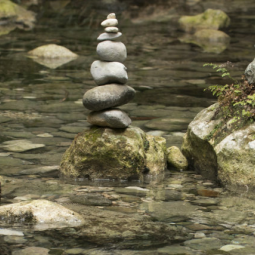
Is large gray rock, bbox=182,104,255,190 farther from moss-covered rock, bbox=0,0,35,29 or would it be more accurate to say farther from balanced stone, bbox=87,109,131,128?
moss-covered rock, bbox=0,0,35,29

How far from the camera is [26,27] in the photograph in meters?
18.6

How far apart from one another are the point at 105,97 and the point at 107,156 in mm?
561

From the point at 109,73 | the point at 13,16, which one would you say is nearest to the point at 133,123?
the point at 109,73

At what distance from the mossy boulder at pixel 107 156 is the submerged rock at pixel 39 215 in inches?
47.9

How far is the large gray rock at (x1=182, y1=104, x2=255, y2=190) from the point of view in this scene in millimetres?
5043

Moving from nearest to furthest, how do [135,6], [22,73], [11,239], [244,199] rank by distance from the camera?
1. [11,239]
2. [244,199]
3. [22,73]
4. [135,6]

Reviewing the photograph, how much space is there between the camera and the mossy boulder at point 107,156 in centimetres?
528

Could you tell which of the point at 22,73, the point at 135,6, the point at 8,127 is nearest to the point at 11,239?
the point at 8,127

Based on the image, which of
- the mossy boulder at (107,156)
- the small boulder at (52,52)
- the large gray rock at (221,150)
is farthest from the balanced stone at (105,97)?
the small boulder at (52,52)

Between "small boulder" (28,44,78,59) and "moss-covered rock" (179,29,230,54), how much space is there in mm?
3895

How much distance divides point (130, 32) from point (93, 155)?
13.2 meters

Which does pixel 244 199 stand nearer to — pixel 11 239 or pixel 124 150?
pixel 124 150

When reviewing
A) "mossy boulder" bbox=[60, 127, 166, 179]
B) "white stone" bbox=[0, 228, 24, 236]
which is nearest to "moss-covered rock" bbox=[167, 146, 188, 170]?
"mossy boulder" bbox=[60, 127, 166, 179]

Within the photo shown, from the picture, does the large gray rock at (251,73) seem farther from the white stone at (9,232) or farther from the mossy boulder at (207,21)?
the mossy boulder at (207,21)
